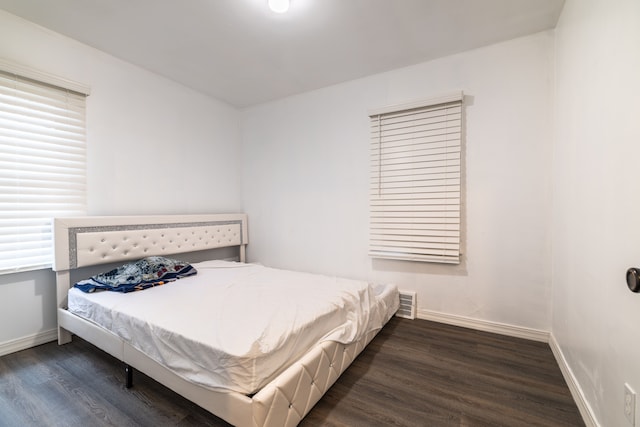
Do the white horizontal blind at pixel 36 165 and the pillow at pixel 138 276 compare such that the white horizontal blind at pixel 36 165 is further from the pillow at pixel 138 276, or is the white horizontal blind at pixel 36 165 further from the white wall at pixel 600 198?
the white wall at pixel 600 198

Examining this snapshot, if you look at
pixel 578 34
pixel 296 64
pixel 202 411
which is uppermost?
pixel 296 64

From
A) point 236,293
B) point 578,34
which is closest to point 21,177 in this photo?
point 236,293

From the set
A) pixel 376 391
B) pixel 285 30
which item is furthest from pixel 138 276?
pixel 285 30

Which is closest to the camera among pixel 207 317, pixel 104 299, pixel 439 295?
→ pixel 207 317

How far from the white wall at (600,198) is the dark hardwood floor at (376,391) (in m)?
0.30

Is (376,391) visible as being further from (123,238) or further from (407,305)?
(123,238)

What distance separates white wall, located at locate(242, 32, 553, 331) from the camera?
2371 mm

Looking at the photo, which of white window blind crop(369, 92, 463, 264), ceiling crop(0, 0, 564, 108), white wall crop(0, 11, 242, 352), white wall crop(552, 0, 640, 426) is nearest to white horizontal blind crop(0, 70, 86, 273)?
white wall crop(0, 11, 242, 352)

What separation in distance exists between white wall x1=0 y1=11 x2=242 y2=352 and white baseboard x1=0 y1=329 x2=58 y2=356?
4 centimetres

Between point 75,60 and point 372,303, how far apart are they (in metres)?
3.44

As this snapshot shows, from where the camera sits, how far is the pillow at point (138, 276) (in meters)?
2.25

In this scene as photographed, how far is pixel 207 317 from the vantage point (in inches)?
66.7

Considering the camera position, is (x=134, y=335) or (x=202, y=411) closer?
(x=202, y=411)

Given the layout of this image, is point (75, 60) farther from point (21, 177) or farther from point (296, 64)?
point (296, 64)
